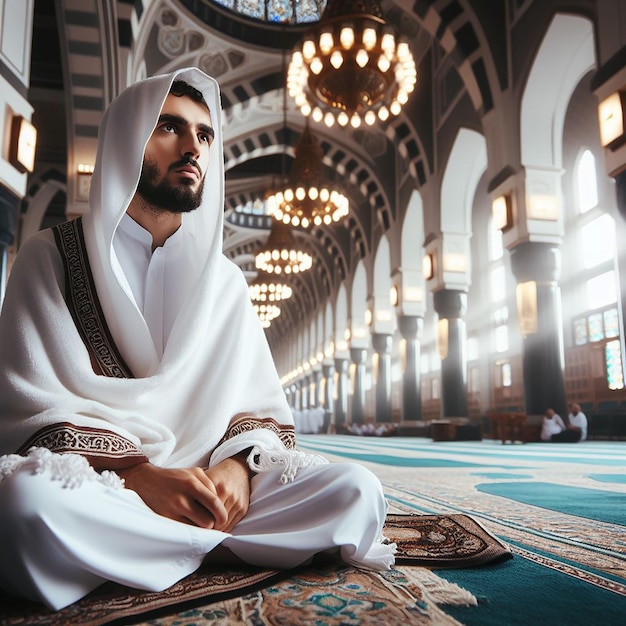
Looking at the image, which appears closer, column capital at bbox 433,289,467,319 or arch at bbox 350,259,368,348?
column capital at bbox 433,289,467,319

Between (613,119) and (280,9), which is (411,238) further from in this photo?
(613,119)

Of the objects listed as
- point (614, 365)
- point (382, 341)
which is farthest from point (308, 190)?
point (382, 341)

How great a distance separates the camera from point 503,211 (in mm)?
8578

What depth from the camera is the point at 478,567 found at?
1.38 m

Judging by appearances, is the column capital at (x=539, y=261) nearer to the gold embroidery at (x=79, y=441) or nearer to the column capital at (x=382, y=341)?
the gold embroidery at (x=79, y=441)

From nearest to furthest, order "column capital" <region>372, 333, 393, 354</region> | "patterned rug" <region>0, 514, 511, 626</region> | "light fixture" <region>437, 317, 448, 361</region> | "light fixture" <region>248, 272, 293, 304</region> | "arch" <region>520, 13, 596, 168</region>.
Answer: "patterned rug" <region>0, 514, 511, 626</region>, "arch" <region>520, 13, 596, 168</region>, "light fixture" <region>437, 317, 448, 361</region>, "column capital" <region>372, 333, 393, 354</region>, "light fixture" <region>248, 272, 293, 304</region>

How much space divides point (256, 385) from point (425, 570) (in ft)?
1.94

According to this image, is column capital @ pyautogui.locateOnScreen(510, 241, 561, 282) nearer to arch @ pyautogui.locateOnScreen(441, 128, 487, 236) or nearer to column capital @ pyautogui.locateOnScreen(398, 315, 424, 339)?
arch @ pyautogui.locateOnScreen(441, 128, 487, 236)

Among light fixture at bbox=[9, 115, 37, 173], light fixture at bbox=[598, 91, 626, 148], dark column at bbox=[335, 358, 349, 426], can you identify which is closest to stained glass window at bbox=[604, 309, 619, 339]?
light fixture at bbox=[598, 91, 626, 148]

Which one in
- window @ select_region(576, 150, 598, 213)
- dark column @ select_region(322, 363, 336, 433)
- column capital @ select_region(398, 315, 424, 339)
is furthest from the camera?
dark column @ select_region(322, 363, 336, 433)

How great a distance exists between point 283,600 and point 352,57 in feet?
22.1

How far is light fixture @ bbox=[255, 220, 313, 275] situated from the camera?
Result: 13383 mm

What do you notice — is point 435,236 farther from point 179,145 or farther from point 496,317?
point 179,145

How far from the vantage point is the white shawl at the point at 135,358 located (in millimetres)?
1221
